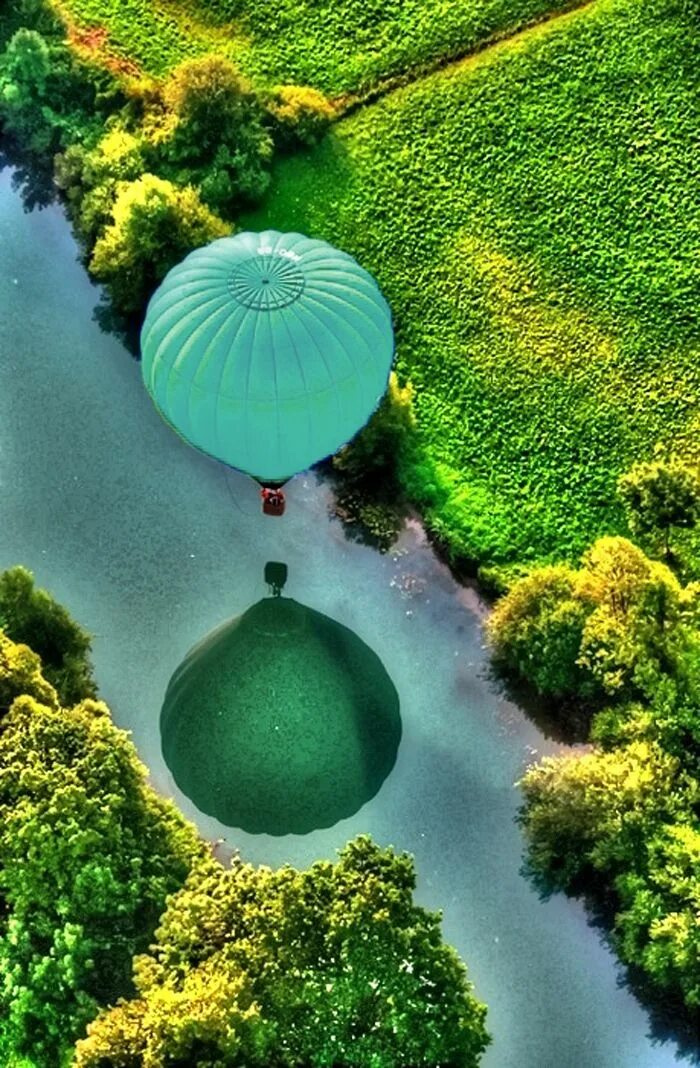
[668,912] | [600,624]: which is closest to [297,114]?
[600,624]

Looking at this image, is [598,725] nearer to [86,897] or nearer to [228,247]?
[86,897]

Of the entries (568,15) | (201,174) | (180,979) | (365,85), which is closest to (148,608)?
(180,979)

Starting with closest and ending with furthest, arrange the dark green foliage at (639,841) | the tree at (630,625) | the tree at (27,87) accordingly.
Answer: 1. the dark green foliage at (639,841)
2. the tree at (630,625)
3. the tree at (27,87)

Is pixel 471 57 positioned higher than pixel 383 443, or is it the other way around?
pixel 471 57

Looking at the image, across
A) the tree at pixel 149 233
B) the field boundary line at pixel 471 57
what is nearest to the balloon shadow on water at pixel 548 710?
the tree at pixel 149 233

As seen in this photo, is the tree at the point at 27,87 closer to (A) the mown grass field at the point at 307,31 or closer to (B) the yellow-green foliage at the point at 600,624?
(A) the mown grass field at the point at 307,31

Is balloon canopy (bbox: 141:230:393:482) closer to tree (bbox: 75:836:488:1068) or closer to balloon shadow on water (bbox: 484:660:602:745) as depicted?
balloon shadow on water (bbox: 484:660:602:745)

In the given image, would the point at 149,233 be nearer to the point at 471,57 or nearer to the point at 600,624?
the point at 471,57
